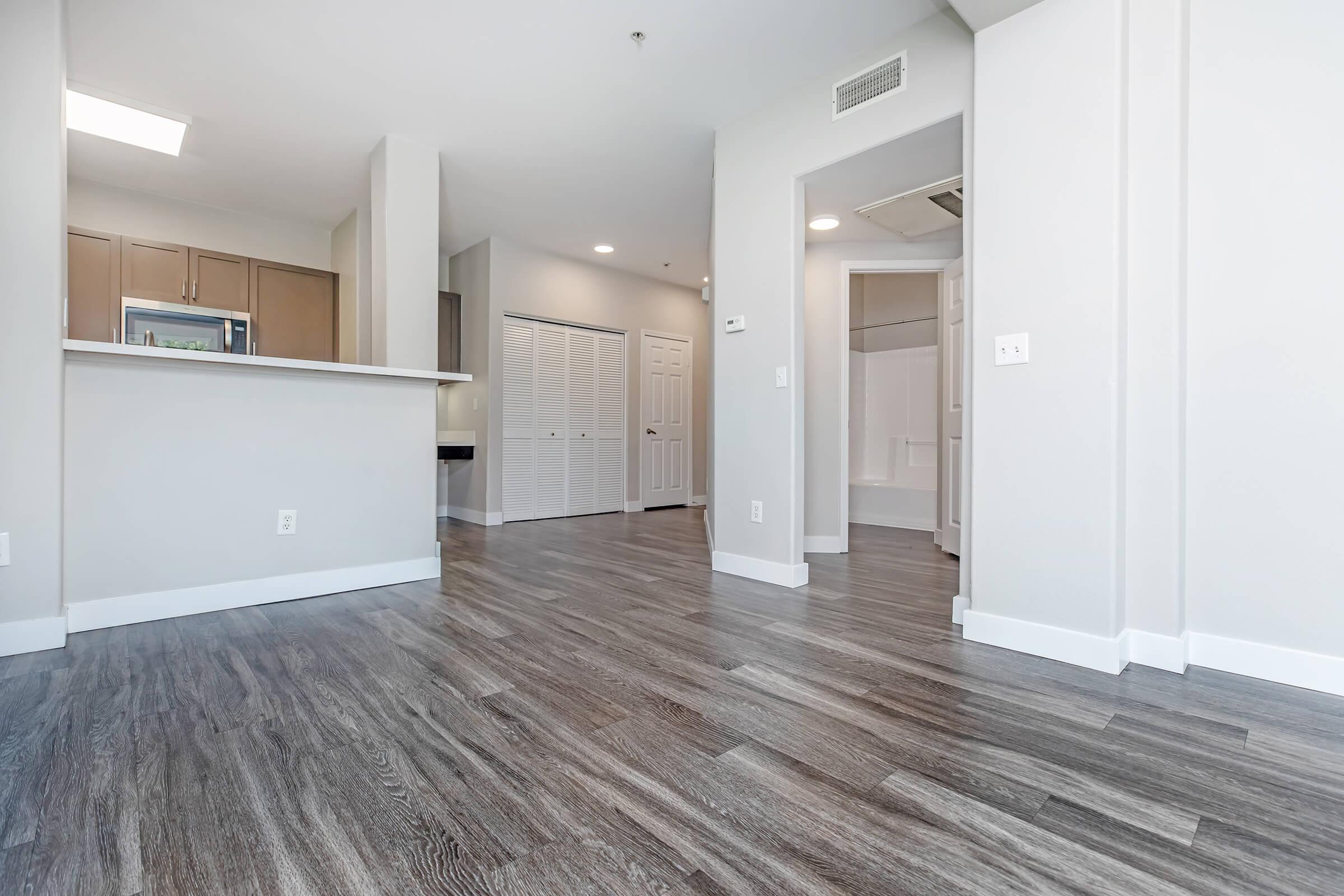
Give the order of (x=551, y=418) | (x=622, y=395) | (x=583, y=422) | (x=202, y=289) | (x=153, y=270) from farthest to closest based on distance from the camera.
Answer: (x=622, y=395) < (x=583, y=422) < (x=551, y=418) < (x=202, y=289) < (x=153, y=270)

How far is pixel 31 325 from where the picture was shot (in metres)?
2.18

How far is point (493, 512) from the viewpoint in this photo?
5449mm

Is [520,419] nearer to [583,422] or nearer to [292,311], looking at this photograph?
[583,422]

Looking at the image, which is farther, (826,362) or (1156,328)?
(826,362)

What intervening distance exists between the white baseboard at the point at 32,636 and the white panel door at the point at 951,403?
4.27m

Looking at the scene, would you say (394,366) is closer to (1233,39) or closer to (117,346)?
(117,346)

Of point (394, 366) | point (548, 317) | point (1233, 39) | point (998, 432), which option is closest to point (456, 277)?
point (548, 317)

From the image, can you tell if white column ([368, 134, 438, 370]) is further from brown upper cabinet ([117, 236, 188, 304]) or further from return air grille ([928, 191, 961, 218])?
return air grille ([928, 191, 961, 218])

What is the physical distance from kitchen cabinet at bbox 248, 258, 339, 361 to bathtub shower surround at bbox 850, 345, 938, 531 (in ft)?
15.4

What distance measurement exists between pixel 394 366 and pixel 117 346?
1284mm

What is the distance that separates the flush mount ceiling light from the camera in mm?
3141

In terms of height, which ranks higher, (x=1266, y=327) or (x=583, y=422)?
(x=1266, y=327)

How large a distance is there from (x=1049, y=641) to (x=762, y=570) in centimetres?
143

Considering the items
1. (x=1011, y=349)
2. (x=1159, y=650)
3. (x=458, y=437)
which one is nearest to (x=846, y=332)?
(x=1011, y=349)
